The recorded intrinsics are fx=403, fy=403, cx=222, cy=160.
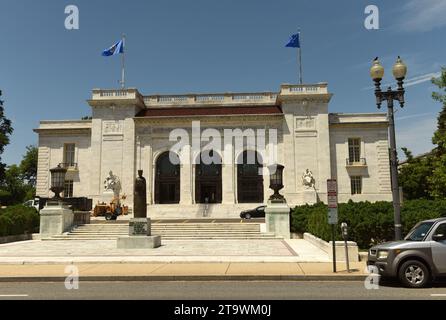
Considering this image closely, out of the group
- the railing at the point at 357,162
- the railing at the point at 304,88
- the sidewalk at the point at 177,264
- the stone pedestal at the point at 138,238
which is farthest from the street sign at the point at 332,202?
the railing at the point at 357,162

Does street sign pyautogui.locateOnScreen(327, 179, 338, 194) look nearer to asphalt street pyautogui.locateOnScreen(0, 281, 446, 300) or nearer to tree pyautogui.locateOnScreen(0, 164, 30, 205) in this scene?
asphalt street pyautogui.locateOnScreen(0, 281, 446, 300)

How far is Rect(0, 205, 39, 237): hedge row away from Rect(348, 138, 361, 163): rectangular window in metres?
36.1

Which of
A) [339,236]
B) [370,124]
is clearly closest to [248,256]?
[339,236]

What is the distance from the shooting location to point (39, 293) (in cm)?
1017

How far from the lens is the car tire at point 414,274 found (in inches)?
401

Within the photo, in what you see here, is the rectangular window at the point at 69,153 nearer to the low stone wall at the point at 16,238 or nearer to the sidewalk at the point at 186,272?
the low stone wall at the point at 16,238

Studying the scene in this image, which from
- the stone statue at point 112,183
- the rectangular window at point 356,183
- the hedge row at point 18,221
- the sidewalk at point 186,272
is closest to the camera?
the sidewalk at point 186,272

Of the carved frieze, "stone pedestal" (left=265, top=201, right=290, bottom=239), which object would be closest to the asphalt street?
Result: "stone pedestal" (left=265, top=201, right=290, bottom=239)

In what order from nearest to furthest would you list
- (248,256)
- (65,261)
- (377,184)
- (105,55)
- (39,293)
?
1. (39,293)
2. (65,261)
3. (248,256)
4. (105,55)
5. (377,184)

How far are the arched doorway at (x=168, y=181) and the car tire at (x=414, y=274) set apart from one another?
40.6 metres

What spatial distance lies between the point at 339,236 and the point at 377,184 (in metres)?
32.0

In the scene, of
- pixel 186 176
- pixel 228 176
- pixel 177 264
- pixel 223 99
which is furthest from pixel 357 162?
pixel 177 264

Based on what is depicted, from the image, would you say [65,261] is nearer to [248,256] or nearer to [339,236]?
[248,256]

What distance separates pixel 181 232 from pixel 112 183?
71.5 feet
